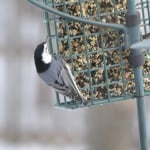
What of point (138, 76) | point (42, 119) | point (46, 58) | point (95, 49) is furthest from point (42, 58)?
point (42, 119)

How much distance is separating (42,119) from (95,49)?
1.33 meters

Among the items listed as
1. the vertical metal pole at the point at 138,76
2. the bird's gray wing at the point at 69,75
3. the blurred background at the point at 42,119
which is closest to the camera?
the vertical metal pole at the point at 138,76

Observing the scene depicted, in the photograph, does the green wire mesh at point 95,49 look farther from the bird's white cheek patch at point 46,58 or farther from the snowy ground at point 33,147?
the snowy ground at point 33,147

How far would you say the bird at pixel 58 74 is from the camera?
80.8 inches

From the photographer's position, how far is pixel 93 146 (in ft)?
11.2

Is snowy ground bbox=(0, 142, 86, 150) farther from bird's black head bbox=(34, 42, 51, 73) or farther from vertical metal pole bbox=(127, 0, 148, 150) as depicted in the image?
vertical metal pole bbox=(127, 0, 148, 150)

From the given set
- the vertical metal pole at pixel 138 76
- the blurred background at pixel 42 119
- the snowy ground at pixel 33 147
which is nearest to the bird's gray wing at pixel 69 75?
the vertical metal pole at pixel 138 76

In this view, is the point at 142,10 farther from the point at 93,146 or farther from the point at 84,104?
the point at 93,146

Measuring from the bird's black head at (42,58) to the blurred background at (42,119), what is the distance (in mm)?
1149

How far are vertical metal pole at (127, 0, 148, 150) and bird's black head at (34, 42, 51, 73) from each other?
281 millimetres

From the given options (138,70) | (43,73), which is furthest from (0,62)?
(138,70)

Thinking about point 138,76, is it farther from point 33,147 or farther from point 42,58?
point 33,147

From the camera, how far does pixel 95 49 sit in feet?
6.91

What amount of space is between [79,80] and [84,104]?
0.11 m
